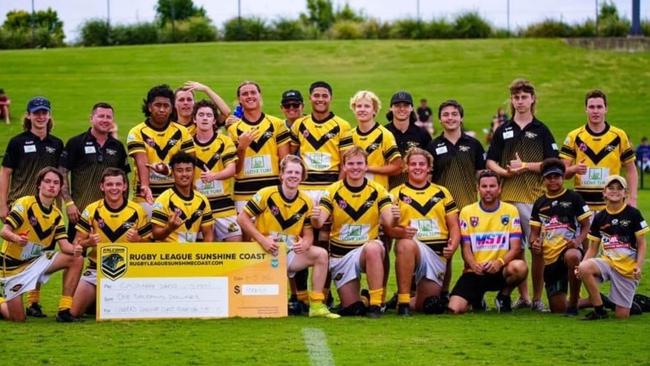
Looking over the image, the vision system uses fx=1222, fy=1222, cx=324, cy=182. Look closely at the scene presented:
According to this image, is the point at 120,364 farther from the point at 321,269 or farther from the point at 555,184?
the point at 555,184

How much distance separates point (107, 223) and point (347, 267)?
2.13 meters

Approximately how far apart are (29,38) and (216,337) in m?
50.9

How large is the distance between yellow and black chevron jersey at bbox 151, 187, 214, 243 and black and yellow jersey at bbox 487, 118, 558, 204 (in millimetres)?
2812

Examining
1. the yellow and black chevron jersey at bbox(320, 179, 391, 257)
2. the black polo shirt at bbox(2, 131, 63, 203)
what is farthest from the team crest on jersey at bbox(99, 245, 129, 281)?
the yellow and black chevron jersey at bbox(320, 179, 391, 257)

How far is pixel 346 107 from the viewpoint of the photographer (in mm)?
42656

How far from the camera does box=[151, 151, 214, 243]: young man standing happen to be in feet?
34.7

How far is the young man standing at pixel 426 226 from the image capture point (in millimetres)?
10898

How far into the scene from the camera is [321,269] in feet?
35.0

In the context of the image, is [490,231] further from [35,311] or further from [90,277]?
Result: [35,311]

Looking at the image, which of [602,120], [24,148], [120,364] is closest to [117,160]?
[24,148]

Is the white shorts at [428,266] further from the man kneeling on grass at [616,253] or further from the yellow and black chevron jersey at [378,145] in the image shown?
the man kneeling on grass at [616,253]

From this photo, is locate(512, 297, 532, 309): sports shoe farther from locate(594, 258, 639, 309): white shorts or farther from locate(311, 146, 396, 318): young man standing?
locate(311, 146, 396, 318): young man standing

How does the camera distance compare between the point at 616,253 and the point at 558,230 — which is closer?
the point at 616,253

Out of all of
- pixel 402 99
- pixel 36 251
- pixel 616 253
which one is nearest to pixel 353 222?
pixel 402 99
